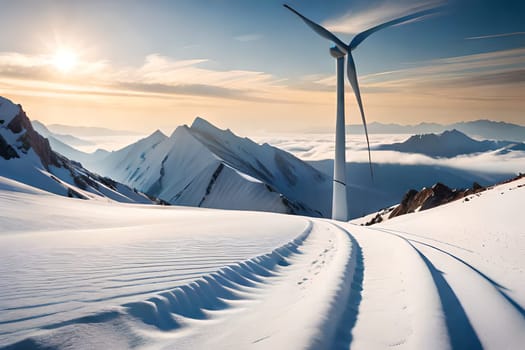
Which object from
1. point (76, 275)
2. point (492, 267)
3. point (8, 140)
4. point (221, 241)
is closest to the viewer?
point (76, 275)

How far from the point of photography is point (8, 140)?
350 feet

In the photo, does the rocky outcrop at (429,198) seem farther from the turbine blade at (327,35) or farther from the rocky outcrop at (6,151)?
the rocky outcrop at (6,151)

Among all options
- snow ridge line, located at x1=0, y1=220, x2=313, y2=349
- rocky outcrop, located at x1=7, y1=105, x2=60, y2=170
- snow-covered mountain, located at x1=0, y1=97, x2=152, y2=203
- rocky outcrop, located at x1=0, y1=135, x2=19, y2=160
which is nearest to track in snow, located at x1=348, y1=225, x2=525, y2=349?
snow ridge line, located at x1=0, y1=220, x2=313, y2=349

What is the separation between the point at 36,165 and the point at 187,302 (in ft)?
370

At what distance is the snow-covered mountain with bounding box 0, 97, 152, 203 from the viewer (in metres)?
86.6

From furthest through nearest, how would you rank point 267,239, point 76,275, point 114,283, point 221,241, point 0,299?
point 267,239, point 221,241, point 76,275, point 114,283, point 0,299

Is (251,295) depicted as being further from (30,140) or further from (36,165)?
(30,140)

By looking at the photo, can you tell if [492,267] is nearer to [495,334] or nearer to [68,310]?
[495,334]

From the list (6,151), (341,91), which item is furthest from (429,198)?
(6,151)

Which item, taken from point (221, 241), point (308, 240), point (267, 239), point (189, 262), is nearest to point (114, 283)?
point (189, 262)

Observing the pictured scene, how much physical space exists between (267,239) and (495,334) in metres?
10.4

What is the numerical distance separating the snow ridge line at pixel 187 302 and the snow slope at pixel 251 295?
0.09 feet

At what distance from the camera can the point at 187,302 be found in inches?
280

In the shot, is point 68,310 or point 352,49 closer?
point 68,310
